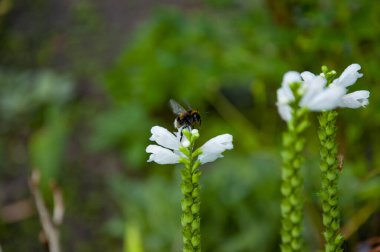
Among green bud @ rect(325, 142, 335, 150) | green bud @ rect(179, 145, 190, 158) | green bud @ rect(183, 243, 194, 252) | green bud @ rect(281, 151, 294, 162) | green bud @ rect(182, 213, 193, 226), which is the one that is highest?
green bud @ rect(179, 145, 190, 158)

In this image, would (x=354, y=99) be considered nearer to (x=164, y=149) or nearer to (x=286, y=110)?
(x=286, y=110)

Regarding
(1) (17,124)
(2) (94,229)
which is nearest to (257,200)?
(2) (94,229)

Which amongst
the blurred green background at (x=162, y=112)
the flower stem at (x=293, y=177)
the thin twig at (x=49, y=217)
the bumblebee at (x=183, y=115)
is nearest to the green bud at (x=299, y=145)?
the flower stem at (x=293, y=177)

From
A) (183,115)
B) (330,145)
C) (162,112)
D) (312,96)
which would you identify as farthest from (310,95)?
(162,112)

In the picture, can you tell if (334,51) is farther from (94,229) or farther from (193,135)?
(94,229)

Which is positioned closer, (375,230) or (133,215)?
(375,230)

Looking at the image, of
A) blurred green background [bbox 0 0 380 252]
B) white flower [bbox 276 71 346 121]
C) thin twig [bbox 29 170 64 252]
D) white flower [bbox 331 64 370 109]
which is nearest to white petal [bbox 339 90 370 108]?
white flower [bbox 331 64 370 109]

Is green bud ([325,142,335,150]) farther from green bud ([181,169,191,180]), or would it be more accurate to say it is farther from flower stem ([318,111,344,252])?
green bud ([181,169,191,180])
